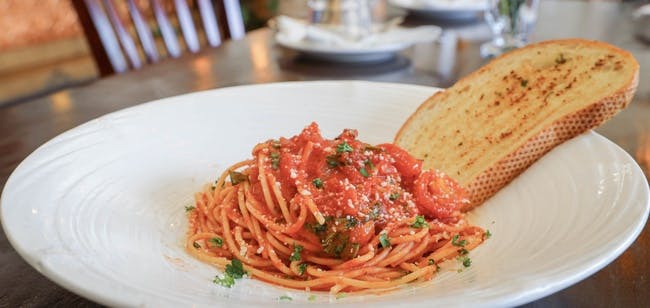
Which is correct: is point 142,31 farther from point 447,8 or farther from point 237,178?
point 237,178

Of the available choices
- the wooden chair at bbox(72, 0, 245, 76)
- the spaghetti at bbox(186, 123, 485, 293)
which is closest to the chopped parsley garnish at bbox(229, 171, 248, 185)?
the spaghetti at bbox(186, 123, 485, 293)

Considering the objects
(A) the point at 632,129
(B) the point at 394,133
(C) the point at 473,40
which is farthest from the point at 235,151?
(C) the point at 473,40

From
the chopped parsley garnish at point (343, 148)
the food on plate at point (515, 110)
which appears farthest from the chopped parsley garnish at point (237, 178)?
the food on plate at point (515, 110)

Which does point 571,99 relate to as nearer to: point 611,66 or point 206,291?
point 611,66

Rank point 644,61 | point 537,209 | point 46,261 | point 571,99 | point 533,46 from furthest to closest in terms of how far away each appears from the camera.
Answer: point 644,61, point 533,46, point 571,99, point 537,209, point 46,261

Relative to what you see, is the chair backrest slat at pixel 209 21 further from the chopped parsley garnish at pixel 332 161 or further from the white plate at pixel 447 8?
the chopped parsley garnish at pixel 332 161

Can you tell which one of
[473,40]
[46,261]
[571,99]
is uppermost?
[46,261]

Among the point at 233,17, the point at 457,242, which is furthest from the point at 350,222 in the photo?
the point at 233,17
